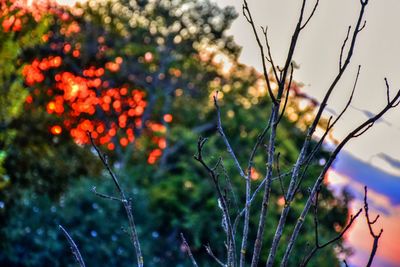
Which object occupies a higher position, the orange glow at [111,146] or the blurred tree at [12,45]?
the orange glow at [111,146]

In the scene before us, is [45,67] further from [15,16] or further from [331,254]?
[15,16]

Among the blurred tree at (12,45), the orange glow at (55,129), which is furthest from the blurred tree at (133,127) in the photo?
the blurred tree at (12,45)

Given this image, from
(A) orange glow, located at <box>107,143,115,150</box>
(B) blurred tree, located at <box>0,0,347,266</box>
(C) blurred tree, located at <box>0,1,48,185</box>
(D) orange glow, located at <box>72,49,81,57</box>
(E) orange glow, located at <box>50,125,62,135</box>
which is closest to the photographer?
(C) blurred tree, located at <box>0,1,48,185</box>

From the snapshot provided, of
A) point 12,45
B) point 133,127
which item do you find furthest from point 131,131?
point 12,45

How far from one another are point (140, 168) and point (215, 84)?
17.6 ft

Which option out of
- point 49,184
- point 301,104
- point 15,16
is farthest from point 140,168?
point 15,16

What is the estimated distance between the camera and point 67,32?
22.1 meters

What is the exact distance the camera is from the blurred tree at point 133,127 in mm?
13242

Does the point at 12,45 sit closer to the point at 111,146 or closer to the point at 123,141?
the point at 111,146

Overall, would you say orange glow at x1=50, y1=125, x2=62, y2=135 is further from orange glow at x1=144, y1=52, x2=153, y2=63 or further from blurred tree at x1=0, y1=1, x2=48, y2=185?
blurred tree at x1=0, y1=1, x2=48, y2=185

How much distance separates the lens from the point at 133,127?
76.7ft

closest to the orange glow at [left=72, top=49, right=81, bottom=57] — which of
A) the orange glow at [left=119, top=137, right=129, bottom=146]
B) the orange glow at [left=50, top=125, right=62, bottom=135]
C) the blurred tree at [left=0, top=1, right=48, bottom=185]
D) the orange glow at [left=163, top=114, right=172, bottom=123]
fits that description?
the orange glow at [left=119, top=137, right=129, bottom=146]

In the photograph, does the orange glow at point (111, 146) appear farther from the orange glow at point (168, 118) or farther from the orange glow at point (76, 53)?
the orange glow at point (76, 53)

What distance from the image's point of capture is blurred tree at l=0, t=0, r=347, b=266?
1324 centimetres
